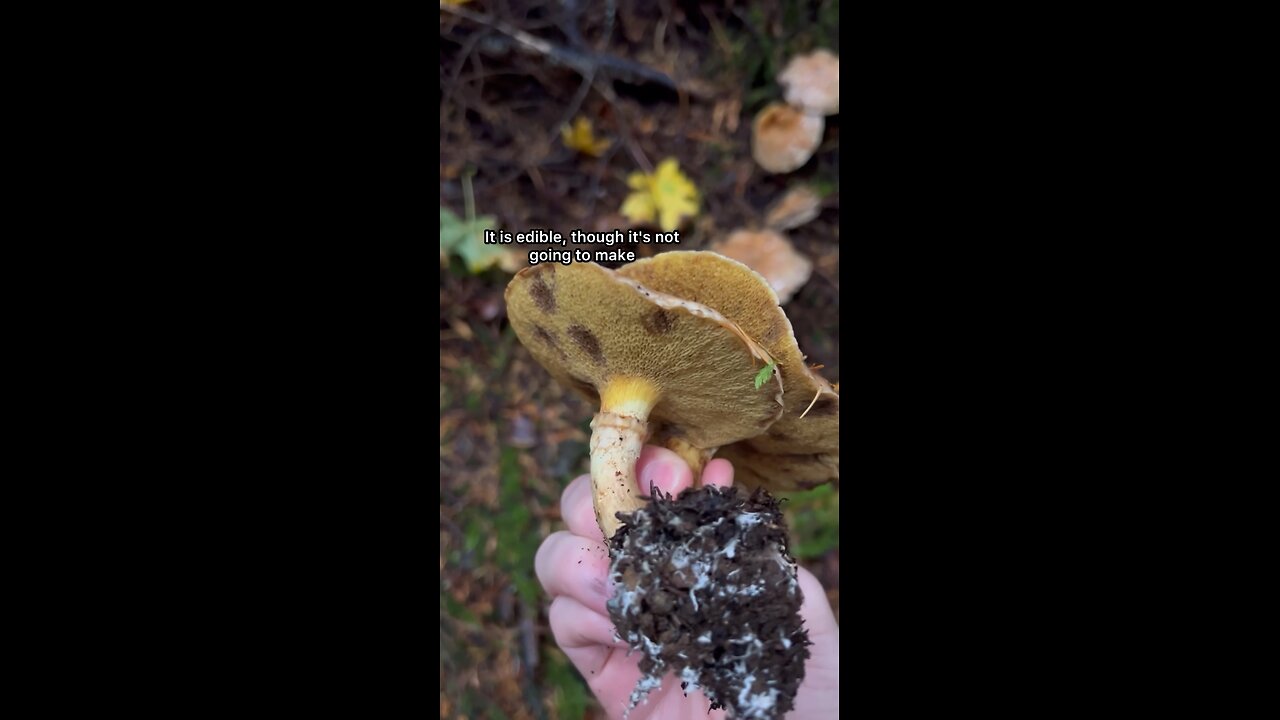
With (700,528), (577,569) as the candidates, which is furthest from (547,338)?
(577,569)

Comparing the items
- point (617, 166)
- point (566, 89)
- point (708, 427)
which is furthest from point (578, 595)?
point (566, 89)

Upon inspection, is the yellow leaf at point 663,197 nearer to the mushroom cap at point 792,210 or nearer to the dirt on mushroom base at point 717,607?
the mushroom cap at point 792,210

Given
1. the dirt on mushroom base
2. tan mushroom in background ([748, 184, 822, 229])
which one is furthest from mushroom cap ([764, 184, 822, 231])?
the dirt on mushroom base

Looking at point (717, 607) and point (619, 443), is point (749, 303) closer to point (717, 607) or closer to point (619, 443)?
point (619, 443)

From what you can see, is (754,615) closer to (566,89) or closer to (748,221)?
(748,221)

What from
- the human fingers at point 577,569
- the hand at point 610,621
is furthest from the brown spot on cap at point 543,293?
the human fingers at point 577,569

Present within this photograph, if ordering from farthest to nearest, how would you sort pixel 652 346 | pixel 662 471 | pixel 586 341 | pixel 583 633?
pixel 583 633 → pixel 662 471 → pixel 586 341 → pixel 652 346
